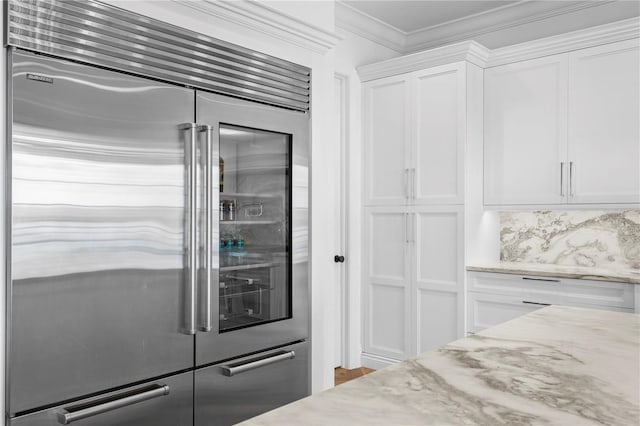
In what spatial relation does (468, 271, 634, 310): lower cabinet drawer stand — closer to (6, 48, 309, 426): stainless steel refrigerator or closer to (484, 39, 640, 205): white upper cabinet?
(484, 39, 640, 205): white upper cabinet

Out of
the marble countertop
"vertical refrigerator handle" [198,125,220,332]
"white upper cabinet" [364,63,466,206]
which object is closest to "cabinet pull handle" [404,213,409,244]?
"white upper cabinet" [364,63,466,206]

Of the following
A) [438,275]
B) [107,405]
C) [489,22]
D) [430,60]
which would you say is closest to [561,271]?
[438,275]

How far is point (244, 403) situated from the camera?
221 cm

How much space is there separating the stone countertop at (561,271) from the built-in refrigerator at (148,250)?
1.70 metres

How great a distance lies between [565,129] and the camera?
3486 mm

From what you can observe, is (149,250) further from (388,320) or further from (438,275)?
(388,320)

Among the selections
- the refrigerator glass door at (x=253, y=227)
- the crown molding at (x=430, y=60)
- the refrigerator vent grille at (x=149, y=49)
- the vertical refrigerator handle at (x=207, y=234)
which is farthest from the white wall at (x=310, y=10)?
the crown molding at (x=430, y=60)

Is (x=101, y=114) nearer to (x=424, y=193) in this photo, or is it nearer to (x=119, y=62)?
(x=119, y=62)

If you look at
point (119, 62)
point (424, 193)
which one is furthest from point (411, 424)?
point (424, 193)

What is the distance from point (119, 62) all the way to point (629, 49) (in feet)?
10.2

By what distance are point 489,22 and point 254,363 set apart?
343 cm

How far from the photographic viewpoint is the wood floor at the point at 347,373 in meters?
3.94

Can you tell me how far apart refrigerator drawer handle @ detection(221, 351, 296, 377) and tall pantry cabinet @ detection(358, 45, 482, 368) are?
1706 mm

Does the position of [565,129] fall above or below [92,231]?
above
